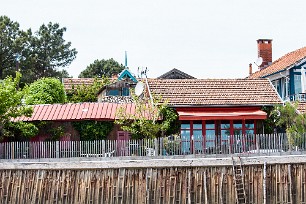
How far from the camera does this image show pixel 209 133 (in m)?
39.0

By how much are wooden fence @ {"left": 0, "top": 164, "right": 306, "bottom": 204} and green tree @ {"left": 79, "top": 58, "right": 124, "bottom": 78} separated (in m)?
→ 67.2

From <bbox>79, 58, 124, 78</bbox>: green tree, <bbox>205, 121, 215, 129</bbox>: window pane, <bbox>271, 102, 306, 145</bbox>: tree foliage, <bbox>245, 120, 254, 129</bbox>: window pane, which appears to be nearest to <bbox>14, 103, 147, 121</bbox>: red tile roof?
<bbox>205, 121, 215, 129</bbox>: window pane

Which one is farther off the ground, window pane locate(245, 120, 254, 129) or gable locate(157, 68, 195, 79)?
gable locate(157, 68, 195, 79)

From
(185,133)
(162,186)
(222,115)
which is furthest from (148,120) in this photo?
→ (162,186)

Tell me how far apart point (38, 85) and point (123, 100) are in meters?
6.97

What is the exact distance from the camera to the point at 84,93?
56938 mm

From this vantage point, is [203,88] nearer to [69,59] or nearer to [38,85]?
[38,85]

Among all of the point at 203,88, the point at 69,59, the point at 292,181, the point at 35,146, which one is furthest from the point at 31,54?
the point at 292,181

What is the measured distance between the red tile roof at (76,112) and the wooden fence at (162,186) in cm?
915

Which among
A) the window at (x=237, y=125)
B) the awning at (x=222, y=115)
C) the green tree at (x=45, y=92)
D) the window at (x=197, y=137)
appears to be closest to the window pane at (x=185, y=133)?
the window at (x=197, y=137)

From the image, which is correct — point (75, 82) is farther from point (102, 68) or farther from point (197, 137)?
point (102, 68)

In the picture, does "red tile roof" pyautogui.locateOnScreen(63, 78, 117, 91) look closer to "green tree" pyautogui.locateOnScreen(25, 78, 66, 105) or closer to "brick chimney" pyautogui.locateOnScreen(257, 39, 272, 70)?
"green tree" pyautogui.locateOnScreen(25, 78, 66, 105)

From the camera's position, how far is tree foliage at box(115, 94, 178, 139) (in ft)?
118

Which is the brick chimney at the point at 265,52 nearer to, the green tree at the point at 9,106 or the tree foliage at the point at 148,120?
the tree foliage at the point at 148,120
